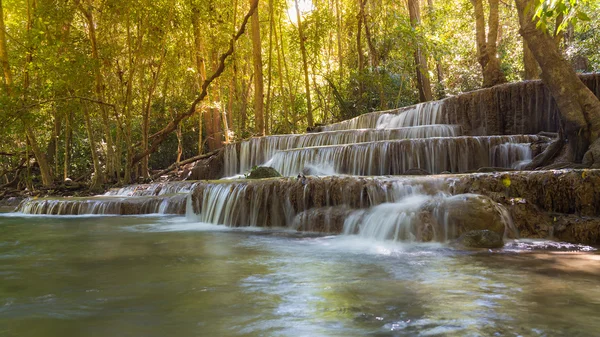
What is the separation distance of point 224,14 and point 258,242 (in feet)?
53.2

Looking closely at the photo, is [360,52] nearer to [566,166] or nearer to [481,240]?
[566,166]

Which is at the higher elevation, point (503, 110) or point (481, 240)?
point (503, 110)

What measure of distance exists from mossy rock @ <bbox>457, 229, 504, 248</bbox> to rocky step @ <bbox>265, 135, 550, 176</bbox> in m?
4.15

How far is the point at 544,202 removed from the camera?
19.7ft

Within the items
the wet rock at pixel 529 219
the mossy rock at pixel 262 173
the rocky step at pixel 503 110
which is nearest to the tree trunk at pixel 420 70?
the rocky step at pixel 503 110

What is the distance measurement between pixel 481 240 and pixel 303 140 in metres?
9.49

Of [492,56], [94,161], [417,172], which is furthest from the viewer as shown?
[94,161]

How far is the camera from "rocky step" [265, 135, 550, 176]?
30.6 feet

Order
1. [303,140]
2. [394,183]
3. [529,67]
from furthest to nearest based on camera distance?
[529,67] < [303,140] < [394,183]

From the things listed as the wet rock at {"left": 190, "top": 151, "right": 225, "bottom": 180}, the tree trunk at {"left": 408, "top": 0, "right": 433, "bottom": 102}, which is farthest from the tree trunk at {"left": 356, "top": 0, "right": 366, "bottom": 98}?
the wet rock at {"left": 190, "top": 151, "right": 225, "bottom": 180}

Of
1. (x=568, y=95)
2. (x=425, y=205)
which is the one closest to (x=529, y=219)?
(x=425, y=205)

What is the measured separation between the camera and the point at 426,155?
32.6 feet

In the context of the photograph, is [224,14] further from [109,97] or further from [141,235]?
[141,235]

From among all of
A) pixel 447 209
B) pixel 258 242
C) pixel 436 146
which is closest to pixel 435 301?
pixel 447 209
